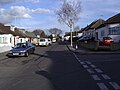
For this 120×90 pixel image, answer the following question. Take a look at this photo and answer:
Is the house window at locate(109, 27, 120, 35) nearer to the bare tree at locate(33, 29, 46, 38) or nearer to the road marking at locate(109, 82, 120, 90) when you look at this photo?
the road marking at locate(109, 82, 120, 90)

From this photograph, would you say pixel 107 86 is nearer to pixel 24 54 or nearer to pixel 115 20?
pixel 24 54

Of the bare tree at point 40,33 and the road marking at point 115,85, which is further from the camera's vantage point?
the bare tree at point 40,33

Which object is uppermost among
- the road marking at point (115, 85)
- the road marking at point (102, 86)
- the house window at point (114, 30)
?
the house window at point (114, 30)

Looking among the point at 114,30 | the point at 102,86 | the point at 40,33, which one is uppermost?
the point at 40,33

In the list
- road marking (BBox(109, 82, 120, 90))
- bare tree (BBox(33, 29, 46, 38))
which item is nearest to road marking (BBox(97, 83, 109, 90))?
road marking (BBox(109, 82, 120, 90))

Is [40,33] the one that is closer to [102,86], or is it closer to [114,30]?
[114,30]

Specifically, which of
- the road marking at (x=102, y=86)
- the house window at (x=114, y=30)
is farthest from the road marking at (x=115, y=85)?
the house window at (x=114, y=30)

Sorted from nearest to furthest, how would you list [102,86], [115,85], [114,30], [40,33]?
1. [102,86]
2. [115,85]
3. [114,30]
4. [40,33]

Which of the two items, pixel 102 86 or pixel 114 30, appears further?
pixel 114 30

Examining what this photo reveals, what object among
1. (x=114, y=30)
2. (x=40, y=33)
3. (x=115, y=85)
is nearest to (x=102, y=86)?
(x=115, y=85)

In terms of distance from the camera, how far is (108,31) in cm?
5231

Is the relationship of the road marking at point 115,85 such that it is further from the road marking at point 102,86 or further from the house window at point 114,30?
the house window at point 114,30

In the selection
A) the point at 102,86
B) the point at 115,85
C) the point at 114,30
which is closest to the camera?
the point at 102,86

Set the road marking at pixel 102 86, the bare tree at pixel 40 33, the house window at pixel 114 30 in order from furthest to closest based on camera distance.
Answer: the bare tree at pixel 40 33 < the house window at pixel 114 30 < the road marking at pixel 102 86
